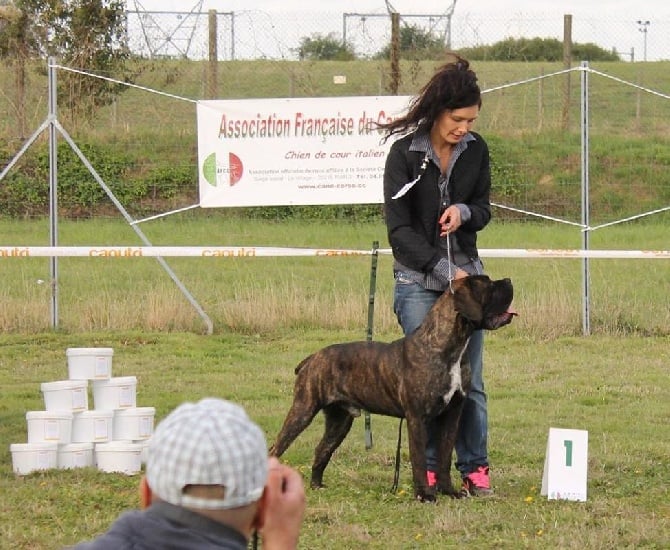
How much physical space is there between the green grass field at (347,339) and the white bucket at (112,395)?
1.74ft

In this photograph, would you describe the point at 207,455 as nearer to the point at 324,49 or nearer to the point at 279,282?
the point at 279,282

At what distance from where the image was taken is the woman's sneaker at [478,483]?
6761 mm

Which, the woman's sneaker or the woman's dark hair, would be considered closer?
the woman's dark hair

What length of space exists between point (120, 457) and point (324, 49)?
1539 cm

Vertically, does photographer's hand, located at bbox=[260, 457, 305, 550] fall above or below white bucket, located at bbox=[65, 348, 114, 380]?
above

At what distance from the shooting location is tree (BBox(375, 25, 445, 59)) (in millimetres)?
18625

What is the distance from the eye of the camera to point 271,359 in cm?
1115

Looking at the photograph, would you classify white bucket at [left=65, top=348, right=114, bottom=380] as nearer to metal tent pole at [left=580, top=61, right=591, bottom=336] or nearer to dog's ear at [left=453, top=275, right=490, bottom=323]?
dog's ear at [left=453, top=275, right=490, bottom=323]

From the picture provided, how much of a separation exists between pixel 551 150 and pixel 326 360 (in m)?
12.0

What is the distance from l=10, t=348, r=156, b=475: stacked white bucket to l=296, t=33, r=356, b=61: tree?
1357cm

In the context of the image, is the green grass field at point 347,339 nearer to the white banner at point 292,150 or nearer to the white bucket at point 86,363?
the white bucket at point 86,363

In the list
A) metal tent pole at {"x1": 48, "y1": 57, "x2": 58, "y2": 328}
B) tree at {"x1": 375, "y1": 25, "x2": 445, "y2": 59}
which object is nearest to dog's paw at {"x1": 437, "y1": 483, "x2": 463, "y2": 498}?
metal tent pole at {"x1": 48, "y1": 57, "x2": 58, "y2": 328}

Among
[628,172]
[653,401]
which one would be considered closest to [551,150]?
[628,172]

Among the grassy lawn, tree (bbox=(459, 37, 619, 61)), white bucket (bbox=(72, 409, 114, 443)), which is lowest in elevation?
the grassy lawn
